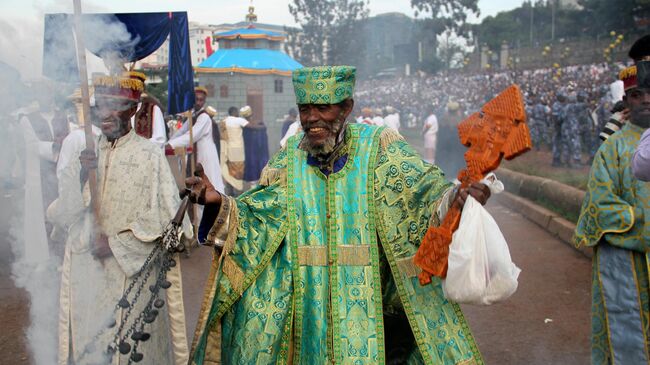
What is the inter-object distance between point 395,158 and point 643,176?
1.16 metres

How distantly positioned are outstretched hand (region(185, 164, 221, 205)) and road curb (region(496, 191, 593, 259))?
658 cm

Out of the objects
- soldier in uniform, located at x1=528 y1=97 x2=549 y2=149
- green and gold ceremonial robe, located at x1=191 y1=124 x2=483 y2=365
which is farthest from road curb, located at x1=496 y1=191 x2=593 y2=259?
soldier in uniform, located at x1=528 y1=97 x2=549 y2=149

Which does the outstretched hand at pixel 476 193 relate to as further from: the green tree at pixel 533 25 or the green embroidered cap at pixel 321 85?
the green tree at pixel 533 25

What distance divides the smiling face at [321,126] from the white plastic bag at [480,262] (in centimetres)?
90

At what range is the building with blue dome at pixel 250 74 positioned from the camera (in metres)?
31.9

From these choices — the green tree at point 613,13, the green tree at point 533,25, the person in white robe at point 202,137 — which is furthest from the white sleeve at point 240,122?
the green tree at point 533,25

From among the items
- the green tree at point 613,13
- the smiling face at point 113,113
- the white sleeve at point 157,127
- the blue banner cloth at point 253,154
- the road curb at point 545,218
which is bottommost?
the road curb at point 545,218

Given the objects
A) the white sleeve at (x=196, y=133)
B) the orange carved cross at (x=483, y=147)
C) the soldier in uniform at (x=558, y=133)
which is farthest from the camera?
the soldier in uniform at (x=558, y=133)

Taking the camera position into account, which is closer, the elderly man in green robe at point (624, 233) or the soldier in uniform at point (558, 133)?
the elderly man in green robe at point (624, 233)

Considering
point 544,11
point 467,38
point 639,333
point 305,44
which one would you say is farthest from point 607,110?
point 467,38

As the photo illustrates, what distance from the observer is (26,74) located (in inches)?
194

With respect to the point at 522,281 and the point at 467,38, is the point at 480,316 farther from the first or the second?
Answer: the point at 467,38

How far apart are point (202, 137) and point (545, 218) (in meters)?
5.24

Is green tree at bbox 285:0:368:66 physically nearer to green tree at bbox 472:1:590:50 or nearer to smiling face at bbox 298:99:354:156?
green tree at bbox 472:1:590:50
